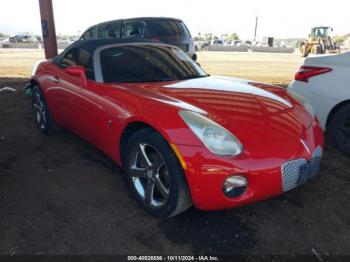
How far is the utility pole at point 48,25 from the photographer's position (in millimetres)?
7996

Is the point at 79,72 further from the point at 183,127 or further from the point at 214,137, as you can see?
the point at 214,137

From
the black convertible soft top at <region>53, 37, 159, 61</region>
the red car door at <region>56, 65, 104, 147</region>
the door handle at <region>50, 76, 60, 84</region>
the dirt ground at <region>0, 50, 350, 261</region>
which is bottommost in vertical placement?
the dirt ground at <region>0, 50, 350, 261</region>

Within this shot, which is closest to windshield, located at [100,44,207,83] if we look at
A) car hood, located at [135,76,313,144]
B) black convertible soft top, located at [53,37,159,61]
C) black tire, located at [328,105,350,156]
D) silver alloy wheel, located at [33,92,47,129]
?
black convertible soft top, located at [53,37,159,61]

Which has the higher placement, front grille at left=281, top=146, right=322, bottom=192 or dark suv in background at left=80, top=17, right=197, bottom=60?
dark suv in background at left=80, top=17, right=197, bottom=60

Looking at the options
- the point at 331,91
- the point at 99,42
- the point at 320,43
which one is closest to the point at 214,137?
the point at 99,42

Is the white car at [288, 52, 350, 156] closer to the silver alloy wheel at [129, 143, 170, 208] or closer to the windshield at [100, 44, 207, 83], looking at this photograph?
the windshield at [100, 44, 207, 83]

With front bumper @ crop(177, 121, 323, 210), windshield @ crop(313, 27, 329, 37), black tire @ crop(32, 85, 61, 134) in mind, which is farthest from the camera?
windshield @ crop(313, 27, 329, 37)

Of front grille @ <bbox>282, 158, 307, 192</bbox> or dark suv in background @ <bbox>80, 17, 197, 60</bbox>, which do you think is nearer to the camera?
front grille @ <bbox>282, 158, 307, 192</bbox>

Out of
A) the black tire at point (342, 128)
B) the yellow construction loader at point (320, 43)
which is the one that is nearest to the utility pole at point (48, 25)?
the black tire at point (342, 128)

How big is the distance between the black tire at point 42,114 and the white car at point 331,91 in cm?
339

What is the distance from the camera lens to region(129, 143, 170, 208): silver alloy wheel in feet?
8.70

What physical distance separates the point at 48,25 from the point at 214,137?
23.2 ft

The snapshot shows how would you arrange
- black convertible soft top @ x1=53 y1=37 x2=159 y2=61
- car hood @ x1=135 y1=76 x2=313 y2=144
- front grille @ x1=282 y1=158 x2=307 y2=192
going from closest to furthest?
front grille @ x1=282 y1=158 x2=307 y2=192 < car hood @ x1=135 y1=76 x2=313 y2=144 < black convertible soft top @ x1=53 y1=37 x2=159 y2=61

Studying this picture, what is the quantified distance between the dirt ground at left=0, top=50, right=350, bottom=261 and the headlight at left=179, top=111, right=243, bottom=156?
683 millimetres
